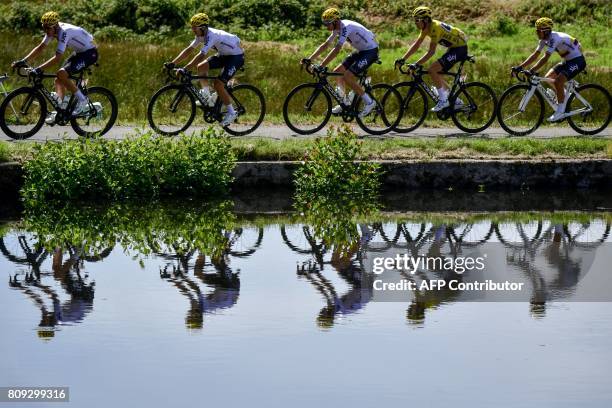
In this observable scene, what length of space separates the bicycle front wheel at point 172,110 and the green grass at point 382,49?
1.09 m

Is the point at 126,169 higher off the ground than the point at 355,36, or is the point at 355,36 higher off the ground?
the point at 355,36

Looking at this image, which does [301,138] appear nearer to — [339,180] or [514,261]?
[339,180]

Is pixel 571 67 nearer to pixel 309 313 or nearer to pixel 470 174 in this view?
pixel 470 174

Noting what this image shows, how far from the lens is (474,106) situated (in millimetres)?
19719

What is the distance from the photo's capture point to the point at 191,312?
402 inches

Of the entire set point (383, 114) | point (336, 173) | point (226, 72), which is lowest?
point (336, 173)

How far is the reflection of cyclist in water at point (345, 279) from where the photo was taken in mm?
10336

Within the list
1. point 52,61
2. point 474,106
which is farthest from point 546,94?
point 52,61

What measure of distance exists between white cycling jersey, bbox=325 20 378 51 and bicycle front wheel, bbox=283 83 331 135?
765 mm

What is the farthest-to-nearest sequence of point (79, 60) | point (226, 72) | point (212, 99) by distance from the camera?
point (212, 99)
point (226, 72)
point (79, 60)

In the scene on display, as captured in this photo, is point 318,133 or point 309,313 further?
point 318,133

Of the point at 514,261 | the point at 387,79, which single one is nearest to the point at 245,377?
the point at 514,261

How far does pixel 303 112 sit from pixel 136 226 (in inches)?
230

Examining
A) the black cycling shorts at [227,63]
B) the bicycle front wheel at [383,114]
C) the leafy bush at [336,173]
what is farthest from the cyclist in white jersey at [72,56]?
the bicycle front wheel at [383,114]
